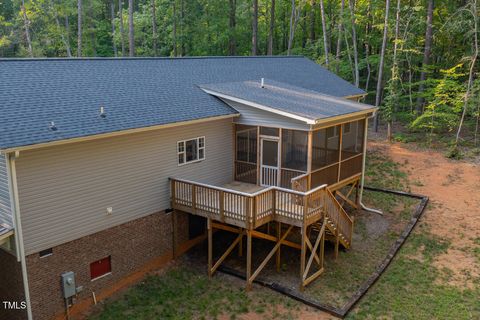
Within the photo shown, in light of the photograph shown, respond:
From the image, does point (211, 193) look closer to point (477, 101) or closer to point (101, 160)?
point (101, 160)

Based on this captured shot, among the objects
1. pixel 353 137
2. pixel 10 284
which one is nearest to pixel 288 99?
pixel 353 137

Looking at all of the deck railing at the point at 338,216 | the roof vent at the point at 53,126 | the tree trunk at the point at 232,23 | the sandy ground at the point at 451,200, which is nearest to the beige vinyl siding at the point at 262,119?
the deck railing at the point at 338,216

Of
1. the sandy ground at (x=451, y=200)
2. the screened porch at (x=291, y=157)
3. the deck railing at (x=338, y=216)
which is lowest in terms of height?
the sandy ground at (x=451, y=200)

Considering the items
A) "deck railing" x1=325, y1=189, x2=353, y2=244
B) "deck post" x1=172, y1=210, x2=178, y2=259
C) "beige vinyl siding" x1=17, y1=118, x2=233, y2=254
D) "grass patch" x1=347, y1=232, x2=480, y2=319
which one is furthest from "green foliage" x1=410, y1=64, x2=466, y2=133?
"deck post" x1=172, y1=210, x2=178, y2=259

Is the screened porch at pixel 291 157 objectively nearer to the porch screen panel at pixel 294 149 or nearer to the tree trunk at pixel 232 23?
the porch screen panel at pixel 294 149

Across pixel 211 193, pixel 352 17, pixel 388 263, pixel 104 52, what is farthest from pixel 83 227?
pixel 104 52

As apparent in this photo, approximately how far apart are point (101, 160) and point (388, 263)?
31.7 ft

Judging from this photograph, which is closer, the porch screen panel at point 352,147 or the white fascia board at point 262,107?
the white fascia board at point 262,107

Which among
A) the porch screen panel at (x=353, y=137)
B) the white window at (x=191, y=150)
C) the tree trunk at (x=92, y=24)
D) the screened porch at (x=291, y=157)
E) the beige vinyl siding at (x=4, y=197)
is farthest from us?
the tree trunk at (x=92, y=24)

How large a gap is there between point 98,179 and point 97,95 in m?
2.73

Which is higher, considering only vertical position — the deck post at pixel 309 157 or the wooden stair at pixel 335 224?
the deck post at pixel 309 157

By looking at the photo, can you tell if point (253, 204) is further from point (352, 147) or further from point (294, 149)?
point (352, 147)

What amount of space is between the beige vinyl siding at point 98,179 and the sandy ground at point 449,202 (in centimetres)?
460

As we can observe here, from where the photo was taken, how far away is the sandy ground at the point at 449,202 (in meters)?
14.3
